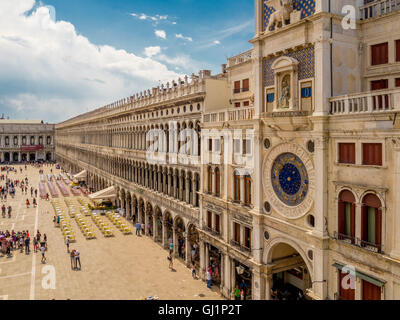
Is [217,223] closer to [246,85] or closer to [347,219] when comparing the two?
[246,85]

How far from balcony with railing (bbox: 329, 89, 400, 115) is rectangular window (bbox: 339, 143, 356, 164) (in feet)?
4.54

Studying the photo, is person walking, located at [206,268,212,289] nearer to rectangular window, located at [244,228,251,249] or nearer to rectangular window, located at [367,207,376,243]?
rectangular window, located at [244,228,251,249]

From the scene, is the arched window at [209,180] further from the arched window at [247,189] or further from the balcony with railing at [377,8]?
the balcony with railing at [377,8]

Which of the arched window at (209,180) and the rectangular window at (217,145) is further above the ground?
the rectangular window at (217,145)

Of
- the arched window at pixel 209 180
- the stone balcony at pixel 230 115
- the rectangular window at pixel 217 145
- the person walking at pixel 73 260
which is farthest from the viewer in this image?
the person walking at pixel 73 260

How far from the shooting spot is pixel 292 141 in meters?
16.2

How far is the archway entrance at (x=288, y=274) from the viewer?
61.4ft

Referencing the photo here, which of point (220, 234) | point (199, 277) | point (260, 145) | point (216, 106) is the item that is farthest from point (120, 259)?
point (260, 145)

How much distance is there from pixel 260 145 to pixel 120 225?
25862mm

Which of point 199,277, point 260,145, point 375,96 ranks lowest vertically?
point 199,277

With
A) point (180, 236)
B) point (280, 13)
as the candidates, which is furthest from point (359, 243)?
point (180, 236)

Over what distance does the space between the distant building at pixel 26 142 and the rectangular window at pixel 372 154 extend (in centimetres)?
14214

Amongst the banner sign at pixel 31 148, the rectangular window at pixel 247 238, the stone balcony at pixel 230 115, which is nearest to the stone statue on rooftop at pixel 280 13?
the stone balcony at pixel 230 115
